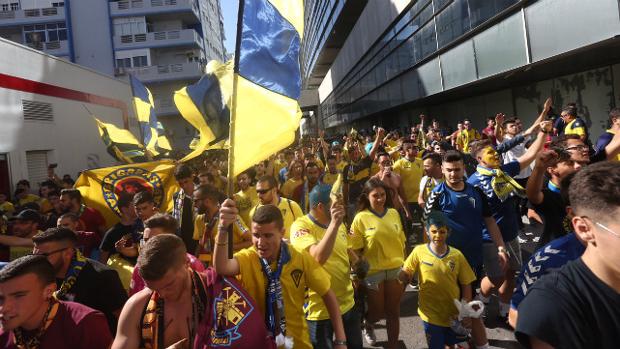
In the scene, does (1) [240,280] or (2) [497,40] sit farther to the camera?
(2) [497,40]

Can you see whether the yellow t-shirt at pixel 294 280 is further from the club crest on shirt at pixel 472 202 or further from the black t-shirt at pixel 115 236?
the club crest on shirt at pixel 472 202

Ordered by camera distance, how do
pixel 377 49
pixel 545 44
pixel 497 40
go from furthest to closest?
1. pixel 377 49
2. pixel 497 40
3. pixel 545 44

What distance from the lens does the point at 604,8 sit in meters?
7.47

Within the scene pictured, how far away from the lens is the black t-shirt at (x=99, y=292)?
2.86m

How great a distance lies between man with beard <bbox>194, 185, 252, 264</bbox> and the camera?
4.02 m

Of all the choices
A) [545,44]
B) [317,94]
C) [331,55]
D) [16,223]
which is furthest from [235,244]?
[317,94]

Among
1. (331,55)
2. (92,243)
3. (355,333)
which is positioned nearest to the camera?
(355,333)

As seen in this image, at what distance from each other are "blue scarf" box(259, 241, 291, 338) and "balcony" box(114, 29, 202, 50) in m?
37.4

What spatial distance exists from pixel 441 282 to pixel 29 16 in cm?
4034

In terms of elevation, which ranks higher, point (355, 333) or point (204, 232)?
point (204, 232)

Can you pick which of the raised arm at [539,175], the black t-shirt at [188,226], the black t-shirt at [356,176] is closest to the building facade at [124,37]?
the black t-shirt at [356,176]

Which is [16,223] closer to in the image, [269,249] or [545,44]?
[269,249]

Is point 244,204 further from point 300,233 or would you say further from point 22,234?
point 22,234

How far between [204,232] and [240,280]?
65.6 inches
